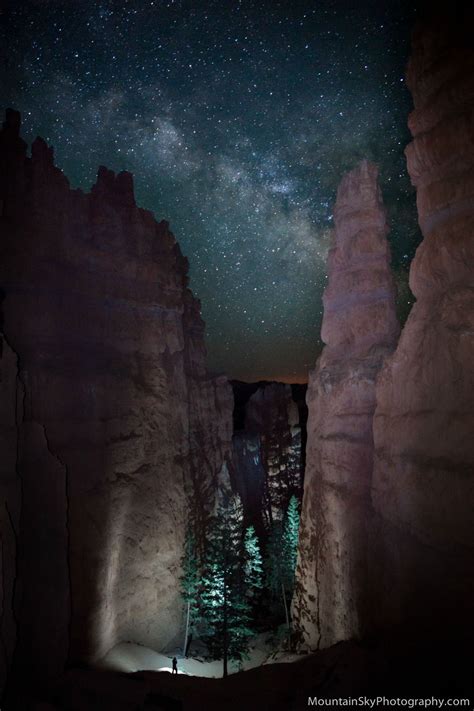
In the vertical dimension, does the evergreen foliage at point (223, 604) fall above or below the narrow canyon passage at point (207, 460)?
below


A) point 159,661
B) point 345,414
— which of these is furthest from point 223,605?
point 345,414

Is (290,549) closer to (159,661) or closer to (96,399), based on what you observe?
(159,661)

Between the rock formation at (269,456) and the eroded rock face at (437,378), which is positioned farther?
the rock formation at (269,456)

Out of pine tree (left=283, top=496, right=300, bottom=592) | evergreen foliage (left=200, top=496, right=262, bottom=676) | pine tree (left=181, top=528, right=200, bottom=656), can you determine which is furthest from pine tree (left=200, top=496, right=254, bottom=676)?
pine tree (left=283, top=496, right=300, bottom=592)

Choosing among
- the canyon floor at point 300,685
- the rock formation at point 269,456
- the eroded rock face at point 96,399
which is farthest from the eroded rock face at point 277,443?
the canyon floor at point 300,685

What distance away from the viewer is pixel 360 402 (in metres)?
13.2

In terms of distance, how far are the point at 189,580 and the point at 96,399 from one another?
10879 mm

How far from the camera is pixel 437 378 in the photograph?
8258mm

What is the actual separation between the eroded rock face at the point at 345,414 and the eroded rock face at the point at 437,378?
8.04 feet

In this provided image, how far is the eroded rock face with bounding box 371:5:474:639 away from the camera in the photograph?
7301 millimetres

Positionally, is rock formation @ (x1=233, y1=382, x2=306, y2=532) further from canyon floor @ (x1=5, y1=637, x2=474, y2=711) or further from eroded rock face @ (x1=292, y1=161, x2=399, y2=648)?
canyon floor @ (x1=5, y1=637, x2=474, y2=711)

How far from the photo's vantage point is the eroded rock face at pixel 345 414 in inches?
485

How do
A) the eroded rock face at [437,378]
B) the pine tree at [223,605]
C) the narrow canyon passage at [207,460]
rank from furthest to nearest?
the pine tree at [223,605] < the narrow canyon passage at [207,460] < the eroded rock face at [437,378]

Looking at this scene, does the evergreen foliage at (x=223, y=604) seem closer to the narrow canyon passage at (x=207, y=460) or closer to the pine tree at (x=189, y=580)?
the narrow canyon passage at (x=207, y=460)
